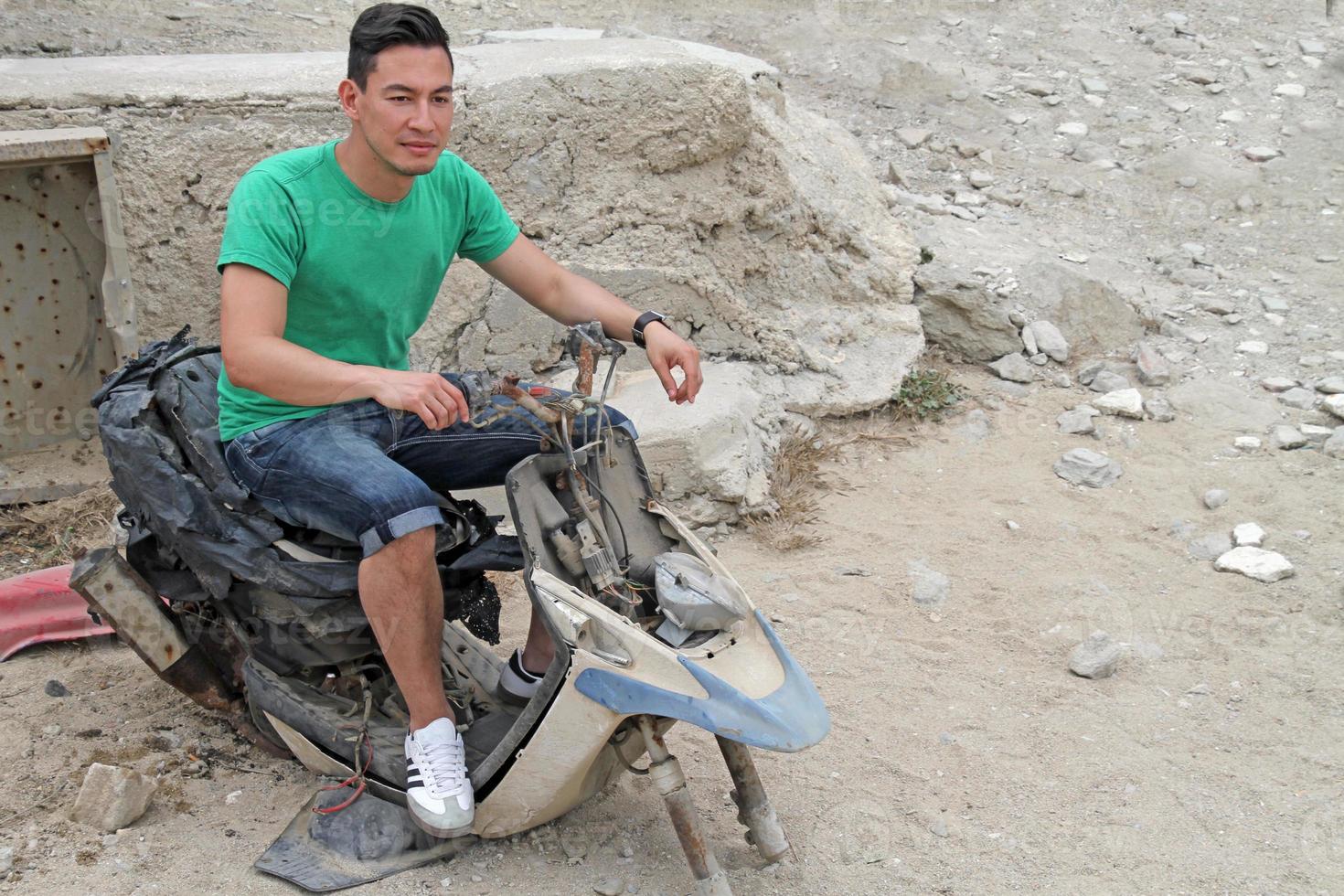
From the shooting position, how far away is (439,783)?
8.91 feet

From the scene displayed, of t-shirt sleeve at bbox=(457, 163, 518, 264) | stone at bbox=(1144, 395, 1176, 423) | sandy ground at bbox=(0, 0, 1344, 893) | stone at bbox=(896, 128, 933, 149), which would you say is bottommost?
sandy ground at bbox=(0, 0, 1344, 893)

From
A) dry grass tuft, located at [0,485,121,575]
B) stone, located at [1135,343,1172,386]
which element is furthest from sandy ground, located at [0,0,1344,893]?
dry grass tuft, located at [0,485,121,575]

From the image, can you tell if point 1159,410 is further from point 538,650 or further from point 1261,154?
point 538,650

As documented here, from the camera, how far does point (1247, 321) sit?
6188mm

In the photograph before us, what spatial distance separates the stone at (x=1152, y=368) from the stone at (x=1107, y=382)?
9cm

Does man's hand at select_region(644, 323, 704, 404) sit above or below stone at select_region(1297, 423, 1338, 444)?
above

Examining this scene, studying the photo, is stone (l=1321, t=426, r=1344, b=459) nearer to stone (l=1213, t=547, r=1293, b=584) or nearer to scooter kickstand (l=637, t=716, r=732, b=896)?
stone (l=1213, t=547, r=1293, b=584)

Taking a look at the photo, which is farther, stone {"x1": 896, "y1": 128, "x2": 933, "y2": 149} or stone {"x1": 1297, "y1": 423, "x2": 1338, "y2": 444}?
stone {"x1": 896, "y1": 128, "x2": 933, "y2": 149}

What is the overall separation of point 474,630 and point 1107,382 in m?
3.71

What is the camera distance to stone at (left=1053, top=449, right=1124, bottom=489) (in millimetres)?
5035

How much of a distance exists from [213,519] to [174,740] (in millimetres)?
862

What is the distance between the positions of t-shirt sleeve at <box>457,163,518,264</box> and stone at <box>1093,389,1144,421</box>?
3.40 meters

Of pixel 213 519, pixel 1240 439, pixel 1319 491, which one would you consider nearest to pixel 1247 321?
pixel 1240 439

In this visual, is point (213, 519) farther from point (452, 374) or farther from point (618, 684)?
point (618, 684)
